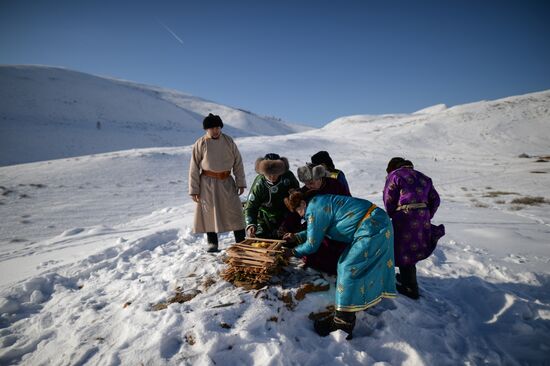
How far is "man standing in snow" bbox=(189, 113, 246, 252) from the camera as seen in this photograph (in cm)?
392

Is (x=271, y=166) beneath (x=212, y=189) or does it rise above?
above

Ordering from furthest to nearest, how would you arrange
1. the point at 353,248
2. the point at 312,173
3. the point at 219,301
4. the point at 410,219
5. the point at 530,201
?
the point at 530,201 → the point at 410,219 → the point at 219,301 → the point at 312,173 → the point at 353,248

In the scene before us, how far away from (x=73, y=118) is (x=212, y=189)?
3468 cm

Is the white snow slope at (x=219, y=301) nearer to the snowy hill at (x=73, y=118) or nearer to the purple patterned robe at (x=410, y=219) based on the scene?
the purple patterned robe at (x=410, y=219)

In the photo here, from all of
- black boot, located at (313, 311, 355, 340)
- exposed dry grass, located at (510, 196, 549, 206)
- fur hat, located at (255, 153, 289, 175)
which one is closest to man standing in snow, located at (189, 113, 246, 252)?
fur hat, located at (255, 153, 289, 175)

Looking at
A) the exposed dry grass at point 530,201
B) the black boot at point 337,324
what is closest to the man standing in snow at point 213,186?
the black boot at point 337,324

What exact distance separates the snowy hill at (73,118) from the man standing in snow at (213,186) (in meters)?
20.4

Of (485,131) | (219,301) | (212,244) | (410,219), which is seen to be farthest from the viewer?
(485,131)

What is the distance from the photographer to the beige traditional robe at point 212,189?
3916mm

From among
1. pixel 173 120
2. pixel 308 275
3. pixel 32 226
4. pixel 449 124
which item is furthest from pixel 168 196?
pixel 173 120

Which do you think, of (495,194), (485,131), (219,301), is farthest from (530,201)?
(485,131)

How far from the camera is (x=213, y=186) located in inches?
155

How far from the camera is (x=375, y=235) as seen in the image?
231 centimetres

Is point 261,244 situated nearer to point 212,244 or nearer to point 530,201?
point 212,244
